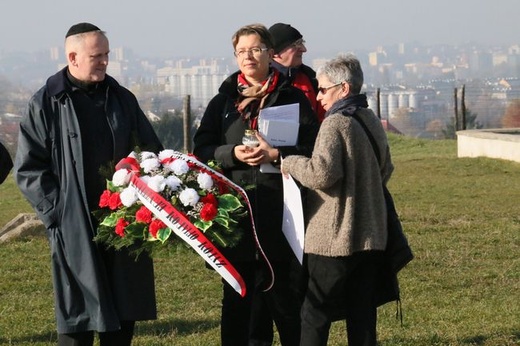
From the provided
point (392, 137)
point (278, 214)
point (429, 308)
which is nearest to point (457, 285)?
point (429, 308)

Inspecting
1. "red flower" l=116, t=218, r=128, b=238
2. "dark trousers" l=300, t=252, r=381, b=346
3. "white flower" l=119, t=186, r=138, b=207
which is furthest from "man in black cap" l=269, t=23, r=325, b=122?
"red flower" l=116, t=218, r=128, b=238

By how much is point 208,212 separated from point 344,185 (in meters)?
0.67

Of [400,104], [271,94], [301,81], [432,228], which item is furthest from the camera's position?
[400,104]

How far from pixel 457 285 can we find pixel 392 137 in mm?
23338

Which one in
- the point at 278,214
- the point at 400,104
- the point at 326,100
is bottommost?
the point at 400,104

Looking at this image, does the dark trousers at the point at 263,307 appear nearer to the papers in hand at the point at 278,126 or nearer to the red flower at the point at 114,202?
the papers in hand at the point at 278,126

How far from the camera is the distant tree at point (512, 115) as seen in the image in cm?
6488

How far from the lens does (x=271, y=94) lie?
19.0 feet

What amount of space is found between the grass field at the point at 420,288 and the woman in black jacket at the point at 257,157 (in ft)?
1.85

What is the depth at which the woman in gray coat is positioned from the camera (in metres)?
A: 5.45

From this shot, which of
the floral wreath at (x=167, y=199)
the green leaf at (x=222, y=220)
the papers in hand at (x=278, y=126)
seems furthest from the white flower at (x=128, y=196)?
the papers in hand at (x=278, y=126)

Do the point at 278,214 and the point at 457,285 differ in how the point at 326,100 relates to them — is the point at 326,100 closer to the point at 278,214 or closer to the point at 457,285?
the point at 278,214

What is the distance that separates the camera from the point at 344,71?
552 centimetres

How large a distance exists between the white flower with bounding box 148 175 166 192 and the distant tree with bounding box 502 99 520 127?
60.0m
